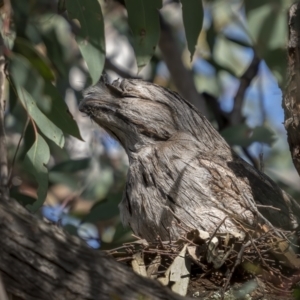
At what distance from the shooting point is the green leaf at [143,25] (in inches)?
154

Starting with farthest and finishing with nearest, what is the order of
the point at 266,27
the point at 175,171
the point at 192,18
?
the point at 192,18 < the point at 175,171 < the point at 266,27

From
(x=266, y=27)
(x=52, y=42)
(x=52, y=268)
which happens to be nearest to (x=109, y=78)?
(x=52, y=42)

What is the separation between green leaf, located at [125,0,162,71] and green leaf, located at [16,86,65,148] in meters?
0.59

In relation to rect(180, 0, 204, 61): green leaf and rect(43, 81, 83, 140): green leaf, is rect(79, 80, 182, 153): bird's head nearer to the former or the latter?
rect(43, 81, 83, 140): green leaf

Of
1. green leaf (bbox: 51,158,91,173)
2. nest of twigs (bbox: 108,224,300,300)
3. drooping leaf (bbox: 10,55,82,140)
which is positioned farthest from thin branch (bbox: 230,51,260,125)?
nest of twigs (bbox: 108,224,300,300)

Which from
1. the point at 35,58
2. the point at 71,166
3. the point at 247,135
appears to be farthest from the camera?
the point at 71,166

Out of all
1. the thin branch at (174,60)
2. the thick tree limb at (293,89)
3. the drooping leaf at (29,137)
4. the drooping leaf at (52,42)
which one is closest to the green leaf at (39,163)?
the drooping leaf at (29,137)

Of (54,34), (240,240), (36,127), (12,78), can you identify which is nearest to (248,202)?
(240,240)

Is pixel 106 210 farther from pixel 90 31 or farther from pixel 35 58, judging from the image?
pixel 90 31

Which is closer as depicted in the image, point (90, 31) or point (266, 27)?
point (266, 27)

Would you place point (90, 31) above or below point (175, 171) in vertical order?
above

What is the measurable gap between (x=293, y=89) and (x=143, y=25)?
106 centimetres

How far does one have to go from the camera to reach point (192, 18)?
3.92m

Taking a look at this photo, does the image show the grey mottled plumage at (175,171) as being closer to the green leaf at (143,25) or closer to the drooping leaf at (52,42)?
the green leaf at (143,25)
